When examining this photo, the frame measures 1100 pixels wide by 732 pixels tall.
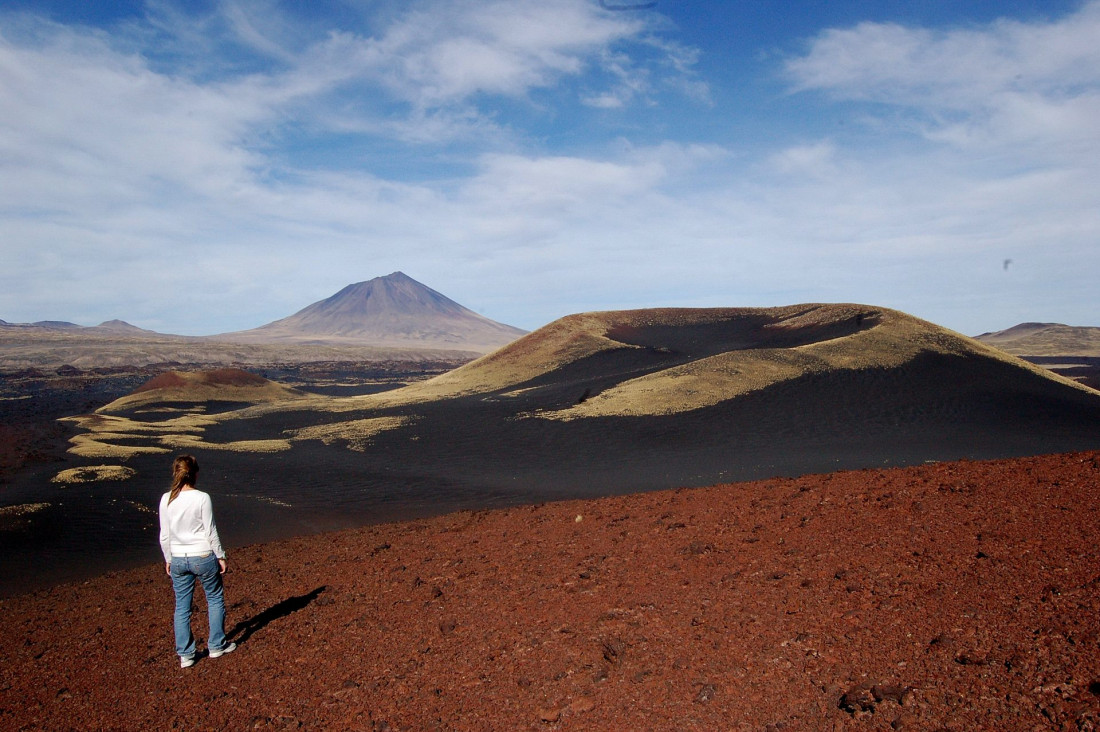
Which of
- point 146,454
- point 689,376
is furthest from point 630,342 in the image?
point 146,454

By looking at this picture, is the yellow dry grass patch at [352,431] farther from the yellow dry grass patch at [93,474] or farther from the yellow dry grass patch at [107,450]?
the yellow dry grass patch at [93,474]

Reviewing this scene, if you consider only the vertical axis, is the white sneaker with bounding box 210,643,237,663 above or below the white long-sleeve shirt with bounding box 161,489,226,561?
below

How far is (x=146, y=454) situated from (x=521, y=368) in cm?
2958

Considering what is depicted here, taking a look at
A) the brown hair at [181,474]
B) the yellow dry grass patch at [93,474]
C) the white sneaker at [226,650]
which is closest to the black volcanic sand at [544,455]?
the yellow dry grass patch at [93,474]

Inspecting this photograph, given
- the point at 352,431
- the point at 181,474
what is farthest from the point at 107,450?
the point at 181,474

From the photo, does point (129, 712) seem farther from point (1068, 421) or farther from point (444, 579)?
point (1068, 421)

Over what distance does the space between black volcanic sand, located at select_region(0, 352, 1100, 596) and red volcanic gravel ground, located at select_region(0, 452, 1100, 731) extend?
6.96 meters

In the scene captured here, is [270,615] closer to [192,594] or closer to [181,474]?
[192,594]

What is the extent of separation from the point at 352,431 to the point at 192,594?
2795 centimetres

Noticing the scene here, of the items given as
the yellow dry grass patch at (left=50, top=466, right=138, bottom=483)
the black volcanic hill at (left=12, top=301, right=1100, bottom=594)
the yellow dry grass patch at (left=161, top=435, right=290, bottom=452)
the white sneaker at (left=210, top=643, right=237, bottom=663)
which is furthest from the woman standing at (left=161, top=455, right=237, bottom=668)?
the yellow dry grass patch at (left=161, top=435, right=290, bottom=452)

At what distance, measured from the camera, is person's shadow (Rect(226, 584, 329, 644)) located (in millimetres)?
7832

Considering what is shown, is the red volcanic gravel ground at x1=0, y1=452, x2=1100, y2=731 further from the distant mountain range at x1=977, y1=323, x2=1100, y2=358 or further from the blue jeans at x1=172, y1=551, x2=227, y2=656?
the distant mountain range at x1=977, y1=323, x2=1100, y2=358

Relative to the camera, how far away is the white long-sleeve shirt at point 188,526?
6523mm

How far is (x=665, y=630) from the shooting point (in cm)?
681
